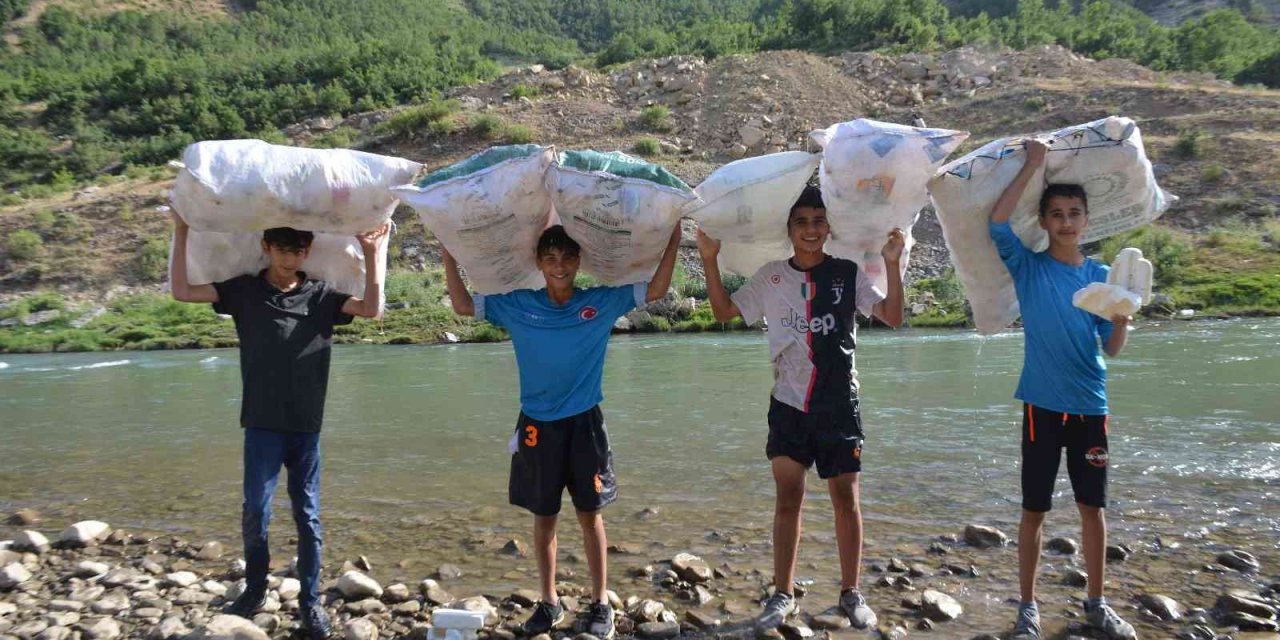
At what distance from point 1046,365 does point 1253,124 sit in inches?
1073

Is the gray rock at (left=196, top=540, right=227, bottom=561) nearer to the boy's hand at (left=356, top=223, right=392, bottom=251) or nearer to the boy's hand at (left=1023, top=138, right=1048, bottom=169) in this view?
the boy's hand at (left=356, top=223, right=392, bottom=251)

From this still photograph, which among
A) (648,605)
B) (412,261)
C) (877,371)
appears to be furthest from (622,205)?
(412,261)

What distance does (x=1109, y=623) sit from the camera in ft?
10.4

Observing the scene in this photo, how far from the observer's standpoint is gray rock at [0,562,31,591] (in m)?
3.91

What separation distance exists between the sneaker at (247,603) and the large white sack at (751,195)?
7.02ft

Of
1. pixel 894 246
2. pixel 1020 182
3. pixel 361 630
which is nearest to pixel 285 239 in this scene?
pixel 361 630

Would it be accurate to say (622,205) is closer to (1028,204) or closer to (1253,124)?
(1028,204)

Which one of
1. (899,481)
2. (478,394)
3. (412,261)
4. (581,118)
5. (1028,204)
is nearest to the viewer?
(1028,204)

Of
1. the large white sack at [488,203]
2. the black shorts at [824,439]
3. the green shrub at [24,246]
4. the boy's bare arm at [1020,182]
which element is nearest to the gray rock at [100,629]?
the large white sack at [488,203]

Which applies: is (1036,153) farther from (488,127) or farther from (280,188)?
(488,127)

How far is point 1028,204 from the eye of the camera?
137 inches

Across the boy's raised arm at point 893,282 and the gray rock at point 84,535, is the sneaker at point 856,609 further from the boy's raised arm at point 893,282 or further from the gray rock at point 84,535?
the gray rock at point 84,535

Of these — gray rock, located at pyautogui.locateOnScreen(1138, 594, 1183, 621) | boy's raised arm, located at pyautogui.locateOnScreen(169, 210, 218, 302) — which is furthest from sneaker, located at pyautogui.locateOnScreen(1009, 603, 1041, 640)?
boy's raised arm, located at pyautogui.locateOnScreen(169, 210, 218, 302)

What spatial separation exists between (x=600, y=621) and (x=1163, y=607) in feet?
6.72
